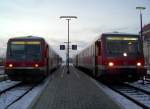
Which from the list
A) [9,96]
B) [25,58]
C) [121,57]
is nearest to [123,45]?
[121,57]

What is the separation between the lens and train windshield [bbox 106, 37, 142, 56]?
75.8ft

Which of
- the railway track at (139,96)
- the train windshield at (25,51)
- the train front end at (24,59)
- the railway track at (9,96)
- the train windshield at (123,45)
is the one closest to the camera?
the railway track at (139,96)

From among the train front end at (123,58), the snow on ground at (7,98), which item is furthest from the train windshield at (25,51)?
the snow on ground at (7,98)

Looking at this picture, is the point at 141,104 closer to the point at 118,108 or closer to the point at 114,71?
the point at 118,108

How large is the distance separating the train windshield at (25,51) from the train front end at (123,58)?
4801mm

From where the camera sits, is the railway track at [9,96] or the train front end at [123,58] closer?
the railway track at [9,96]

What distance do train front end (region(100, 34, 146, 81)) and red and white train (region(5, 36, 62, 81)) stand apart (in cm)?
454

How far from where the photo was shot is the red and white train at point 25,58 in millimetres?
24645

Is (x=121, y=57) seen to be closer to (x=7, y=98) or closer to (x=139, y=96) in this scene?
(x=139, y=96)

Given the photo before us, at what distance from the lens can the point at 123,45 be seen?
23344 millimetres

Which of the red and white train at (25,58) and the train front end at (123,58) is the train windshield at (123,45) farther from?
the red and white train at (25,58)

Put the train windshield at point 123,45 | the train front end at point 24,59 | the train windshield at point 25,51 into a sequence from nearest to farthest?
the train windshield at point 123,45, the train front end at point 24,59, the train windshield at point 25,51

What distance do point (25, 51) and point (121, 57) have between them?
6.41m

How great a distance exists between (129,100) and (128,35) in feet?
29.4
